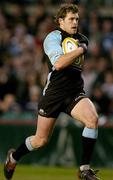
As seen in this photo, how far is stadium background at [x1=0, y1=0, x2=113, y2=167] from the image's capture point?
14.6 meters

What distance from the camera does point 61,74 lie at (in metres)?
10.0

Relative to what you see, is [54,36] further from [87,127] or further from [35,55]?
[35,55]

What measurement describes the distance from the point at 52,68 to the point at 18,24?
872 centimetres

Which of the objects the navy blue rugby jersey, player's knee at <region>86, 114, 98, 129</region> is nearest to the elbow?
the navy blue rugby jersey

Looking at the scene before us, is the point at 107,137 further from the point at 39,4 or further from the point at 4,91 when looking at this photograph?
the point at 39,4

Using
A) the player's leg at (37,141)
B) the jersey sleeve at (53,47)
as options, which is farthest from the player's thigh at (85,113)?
the jersey sleeve at (53,47)

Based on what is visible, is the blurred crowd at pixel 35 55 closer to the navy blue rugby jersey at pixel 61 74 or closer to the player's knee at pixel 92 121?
the navy blue rugby jersey at pixel 61 74

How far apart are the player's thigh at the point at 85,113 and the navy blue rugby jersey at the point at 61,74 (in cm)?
22

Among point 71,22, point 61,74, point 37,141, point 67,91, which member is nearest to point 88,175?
point 37,141

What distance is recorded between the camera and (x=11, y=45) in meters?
17.5

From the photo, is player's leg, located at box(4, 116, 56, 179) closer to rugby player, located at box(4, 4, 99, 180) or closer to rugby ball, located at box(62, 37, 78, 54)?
rugby player, located at box(4, 4, 99, 180)

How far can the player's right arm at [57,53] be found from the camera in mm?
9570

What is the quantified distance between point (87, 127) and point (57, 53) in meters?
0.94

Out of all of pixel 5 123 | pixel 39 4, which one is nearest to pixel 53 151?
pixel 5 123
